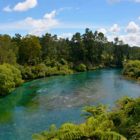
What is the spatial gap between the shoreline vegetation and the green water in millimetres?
6020

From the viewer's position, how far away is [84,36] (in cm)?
11369

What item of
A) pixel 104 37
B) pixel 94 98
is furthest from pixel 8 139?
pixel 104 37

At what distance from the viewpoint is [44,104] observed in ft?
A: 148

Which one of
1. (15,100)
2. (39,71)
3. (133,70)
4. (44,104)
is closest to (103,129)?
(44,104)

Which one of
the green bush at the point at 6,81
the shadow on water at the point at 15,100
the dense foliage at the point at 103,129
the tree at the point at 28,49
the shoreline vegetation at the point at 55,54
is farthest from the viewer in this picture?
the tree at the point at 28,49

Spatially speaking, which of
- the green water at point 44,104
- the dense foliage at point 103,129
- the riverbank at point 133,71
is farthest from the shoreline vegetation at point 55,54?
the dense foliage at point 103,129

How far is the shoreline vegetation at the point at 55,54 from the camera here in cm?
7325

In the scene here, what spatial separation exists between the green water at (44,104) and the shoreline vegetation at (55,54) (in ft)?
19.8

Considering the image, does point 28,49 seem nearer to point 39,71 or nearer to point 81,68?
point 39,71

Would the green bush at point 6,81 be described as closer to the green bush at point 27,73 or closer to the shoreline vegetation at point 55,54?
the shoreline vegetation at point 55,54

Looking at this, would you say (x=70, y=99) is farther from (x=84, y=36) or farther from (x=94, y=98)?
(x=84, y=36)

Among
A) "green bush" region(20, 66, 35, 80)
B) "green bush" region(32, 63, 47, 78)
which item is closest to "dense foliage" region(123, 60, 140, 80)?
"green bush" region(32, 63, 47, 78)

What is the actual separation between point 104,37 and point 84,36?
399 inches

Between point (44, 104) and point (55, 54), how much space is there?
57.1 m
